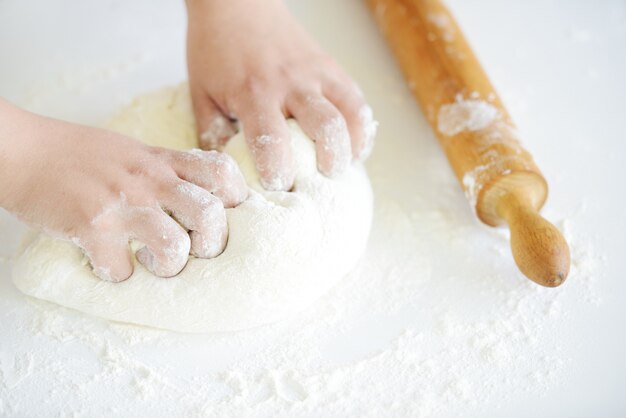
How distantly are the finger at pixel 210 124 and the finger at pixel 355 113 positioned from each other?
0.19 m

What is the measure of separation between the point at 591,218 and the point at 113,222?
2.77 feet

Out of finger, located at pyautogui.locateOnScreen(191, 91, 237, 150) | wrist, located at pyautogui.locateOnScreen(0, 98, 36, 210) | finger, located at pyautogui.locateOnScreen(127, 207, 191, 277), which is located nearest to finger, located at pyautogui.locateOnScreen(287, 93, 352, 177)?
finger, located at pyautogui.locateOnScreen(191, 91, 237, 150)

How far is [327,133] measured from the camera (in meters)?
1.23

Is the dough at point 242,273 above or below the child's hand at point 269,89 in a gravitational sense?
below

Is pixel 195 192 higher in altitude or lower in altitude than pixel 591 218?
higher

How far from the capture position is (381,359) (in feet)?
3.77

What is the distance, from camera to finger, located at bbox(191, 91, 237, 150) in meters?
1.31

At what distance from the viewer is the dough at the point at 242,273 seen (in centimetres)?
112

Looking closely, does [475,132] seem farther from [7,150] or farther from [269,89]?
[7,150]

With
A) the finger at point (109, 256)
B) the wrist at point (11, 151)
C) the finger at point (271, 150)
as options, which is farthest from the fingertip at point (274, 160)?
the wrist at point (11, 151)

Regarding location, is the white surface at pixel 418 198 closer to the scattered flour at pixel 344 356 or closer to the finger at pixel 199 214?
the scattered flour at pixel 344 356

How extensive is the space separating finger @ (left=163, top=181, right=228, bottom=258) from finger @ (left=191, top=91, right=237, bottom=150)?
0.69 feet

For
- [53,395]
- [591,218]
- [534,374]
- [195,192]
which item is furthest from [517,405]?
[53,395]

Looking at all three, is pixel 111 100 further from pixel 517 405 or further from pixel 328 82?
pixel 517 405
